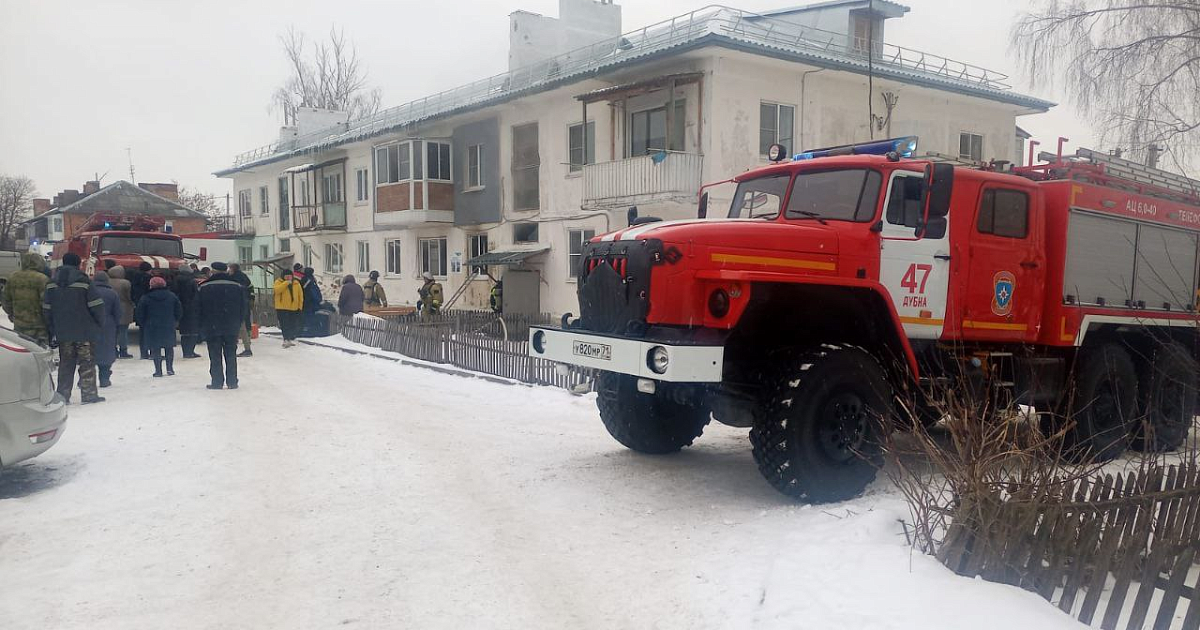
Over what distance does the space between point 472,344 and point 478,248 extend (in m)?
11.7

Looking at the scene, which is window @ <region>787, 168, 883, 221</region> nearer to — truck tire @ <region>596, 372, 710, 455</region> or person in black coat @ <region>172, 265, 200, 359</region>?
truck tire @ <region>596, 372, 710, 455</region>

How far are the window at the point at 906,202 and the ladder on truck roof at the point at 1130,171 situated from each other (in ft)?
7.79

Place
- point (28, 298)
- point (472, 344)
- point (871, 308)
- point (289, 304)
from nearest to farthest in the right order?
point (871, 308) < point (28, 298) < point (472, 344) < point (289, 304)

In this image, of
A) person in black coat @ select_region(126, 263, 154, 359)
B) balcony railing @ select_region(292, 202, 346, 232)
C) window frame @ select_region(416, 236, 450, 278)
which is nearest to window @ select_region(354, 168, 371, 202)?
balcony railing @ select_region(292, 202, 346, 232)

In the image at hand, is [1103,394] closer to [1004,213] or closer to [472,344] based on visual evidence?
[1004,213]

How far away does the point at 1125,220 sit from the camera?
7914 millimetres

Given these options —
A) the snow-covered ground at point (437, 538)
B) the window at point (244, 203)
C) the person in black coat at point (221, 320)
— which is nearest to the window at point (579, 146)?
the person in black coat at point (221, 320)

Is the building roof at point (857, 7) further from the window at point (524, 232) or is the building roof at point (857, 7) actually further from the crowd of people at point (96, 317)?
the crowd of people at point (96, 317)

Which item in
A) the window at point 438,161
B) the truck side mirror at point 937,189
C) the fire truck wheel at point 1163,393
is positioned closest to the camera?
the truck side mirror at point 937,189

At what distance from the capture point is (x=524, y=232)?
22.8 metres

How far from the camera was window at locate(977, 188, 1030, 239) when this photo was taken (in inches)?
269

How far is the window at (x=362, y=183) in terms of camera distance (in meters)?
29.7

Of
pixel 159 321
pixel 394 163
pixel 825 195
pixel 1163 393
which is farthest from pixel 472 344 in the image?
pixel 394 163

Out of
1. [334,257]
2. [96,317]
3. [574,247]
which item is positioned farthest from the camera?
[334,257]
